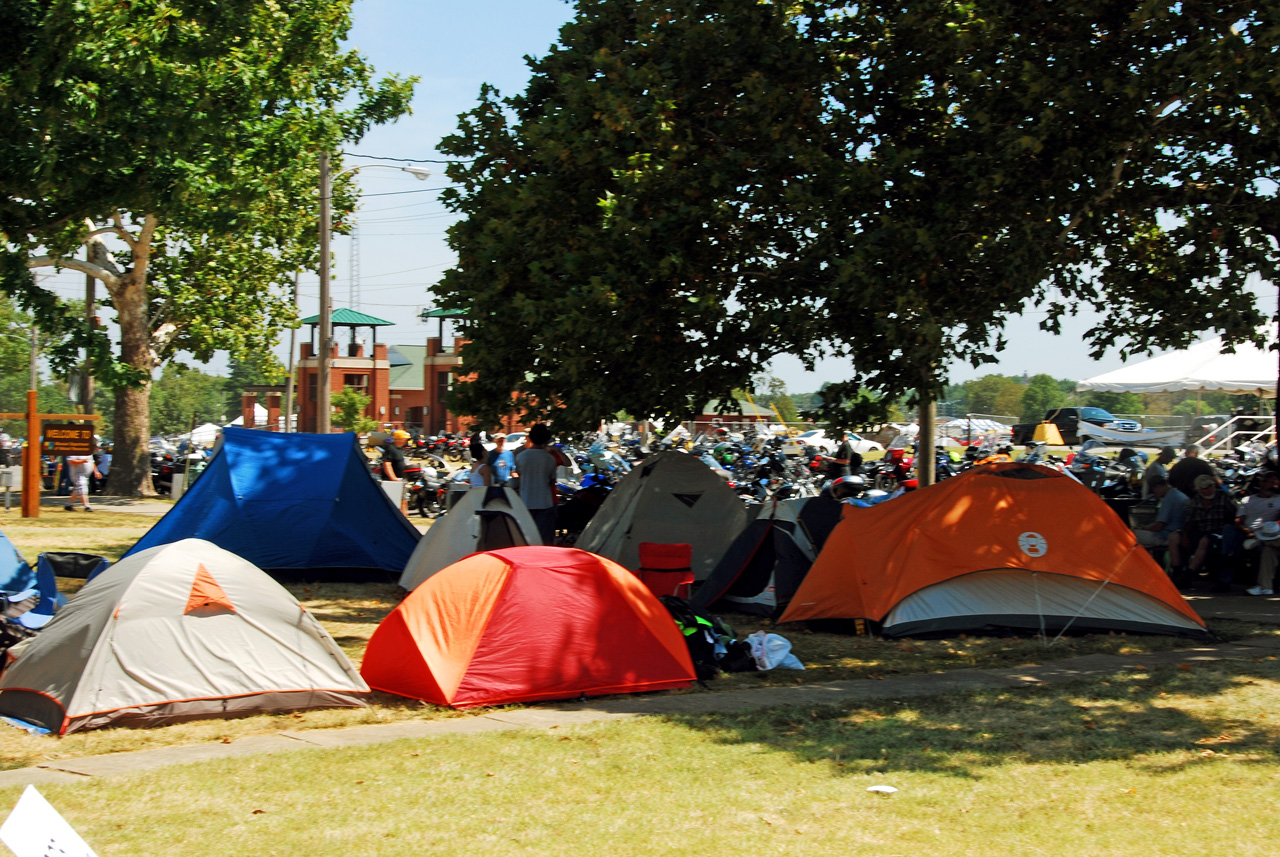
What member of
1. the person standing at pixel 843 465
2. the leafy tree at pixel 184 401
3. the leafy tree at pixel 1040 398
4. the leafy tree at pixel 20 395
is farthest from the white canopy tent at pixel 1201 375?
the leafy tree at pixel 20 395

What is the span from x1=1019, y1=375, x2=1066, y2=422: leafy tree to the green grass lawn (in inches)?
4530

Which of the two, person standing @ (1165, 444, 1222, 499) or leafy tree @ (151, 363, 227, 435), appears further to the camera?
leafy tree @ (151, 363, 227, 435)

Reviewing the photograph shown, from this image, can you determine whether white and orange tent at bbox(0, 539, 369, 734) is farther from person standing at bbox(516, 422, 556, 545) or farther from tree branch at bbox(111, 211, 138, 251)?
tree branch at bbox(111, 211, 138, 251)

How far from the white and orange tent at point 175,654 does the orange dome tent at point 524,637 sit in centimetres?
48

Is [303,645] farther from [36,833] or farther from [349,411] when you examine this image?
[349,411]

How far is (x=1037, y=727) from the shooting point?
761 cm

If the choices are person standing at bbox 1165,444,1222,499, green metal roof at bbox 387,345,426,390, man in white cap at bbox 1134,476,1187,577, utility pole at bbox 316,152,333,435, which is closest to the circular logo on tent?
man in white cap at bbox 1134,476,1187,577

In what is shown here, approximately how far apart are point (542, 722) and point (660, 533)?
5.96m

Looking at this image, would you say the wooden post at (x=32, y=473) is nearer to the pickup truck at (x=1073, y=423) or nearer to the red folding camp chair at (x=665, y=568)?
the red folding camp chair at (x=665, y=568)

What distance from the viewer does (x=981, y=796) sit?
614 cm

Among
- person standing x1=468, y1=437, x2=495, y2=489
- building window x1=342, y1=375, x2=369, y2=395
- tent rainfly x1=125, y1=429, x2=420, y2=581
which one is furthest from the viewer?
building window x1=342, y1=375, x2=369, y2=395

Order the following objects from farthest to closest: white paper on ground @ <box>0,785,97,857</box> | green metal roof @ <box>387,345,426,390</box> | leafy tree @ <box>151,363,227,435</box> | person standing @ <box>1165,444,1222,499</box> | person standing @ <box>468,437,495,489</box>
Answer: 1. leafy tree @ <box>151,363,227,435</box>
2. green metal roof @ <box>387,345,426,390</box>
3. person standing @ <box>468,437,495,489</box>
4. person standing @ <box>1165,444,1222,499</box>
5. white paper on ground @ <box>0,785,97,857</box>

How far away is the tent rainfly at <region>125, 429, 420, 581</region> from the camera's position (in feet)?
45.6

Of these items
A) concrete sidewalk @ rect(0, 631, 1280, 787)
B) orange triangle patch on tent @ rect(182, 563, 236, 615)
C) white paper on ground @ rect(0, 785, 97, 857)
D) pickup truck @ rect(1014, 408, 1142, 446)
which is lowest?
concrete sidewalk @ rect(0, 631, 1280, 787)
